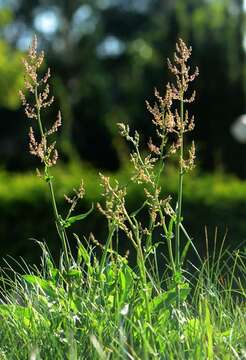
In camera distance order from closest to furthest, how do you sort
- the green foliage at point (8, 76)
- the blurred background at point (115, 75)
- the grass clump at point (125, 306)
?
the grass clump at point (125, 306)
the green foliage at point (8, 76)
the blurred background at point (115, 75)

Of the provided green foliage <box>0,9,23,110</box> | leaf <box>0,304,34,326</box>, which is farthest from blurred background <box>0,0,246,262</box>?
leaf <box>0,304,34,326</box>

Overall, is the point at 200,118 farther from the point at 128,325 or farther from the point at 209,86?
the point at 128,325

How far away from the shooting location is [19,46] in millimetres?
44219

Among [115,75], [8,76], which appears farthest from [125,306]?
[115,75]

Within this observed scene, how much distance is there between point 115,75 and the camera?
39500 mm

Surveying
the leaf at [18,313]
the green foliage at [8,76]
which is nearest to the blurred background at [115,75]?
the green foliage at [8,76]

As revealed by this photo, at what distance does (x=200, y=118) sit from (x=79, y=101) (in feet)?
28.1

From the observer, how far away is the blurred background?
27234 mm

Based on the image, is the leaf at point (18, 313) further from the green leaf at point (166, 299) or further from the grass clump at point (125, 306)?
the green leaf at point (166, 299)

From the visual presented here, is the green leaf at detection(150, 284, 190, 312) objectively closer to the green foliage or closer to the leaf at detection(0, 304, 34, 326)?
the leaf at detection(0, 304, 34, 326)

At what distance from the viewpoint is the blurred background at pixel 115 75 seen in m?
27.2

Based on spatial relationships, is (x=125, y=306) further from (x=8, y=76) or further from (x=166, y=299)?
(x=8, y=76)

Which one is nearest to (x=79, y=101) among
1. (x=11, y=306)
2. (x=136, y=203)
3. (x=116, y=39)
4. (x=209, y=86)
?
(x=116, y=39)

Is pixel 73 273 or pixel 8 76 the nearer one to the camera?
pixel 73 273
